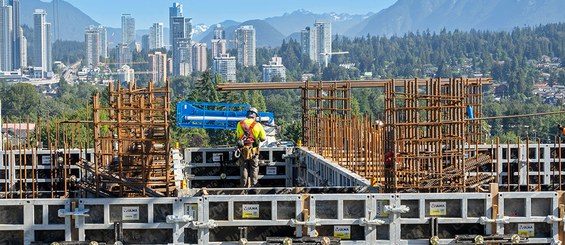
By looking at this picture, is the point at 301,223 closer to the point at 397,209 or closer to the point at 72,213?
the point at 397,209

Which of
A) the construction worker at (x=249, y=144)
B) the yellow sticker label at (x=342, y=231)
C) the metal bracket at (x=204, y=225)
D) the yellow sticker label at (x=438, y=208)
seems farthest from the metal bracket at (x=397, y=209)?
the construction worker at (x=249, y=144)

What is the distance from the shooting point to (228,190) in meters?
21.3

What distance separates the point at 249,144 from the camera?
2634 cm

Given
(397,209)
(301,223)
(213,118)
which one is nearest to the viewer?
(301,223)

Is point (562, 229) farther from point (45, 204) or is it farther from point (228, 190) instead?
point (45, 204)

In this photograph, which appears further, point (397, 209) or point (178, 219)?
point (397, 209)

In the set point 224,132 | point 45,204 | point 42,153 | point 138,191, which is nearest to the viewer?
point 45,204

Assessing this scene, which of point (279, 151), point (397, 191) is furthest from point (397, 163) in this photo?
point (279, 151)

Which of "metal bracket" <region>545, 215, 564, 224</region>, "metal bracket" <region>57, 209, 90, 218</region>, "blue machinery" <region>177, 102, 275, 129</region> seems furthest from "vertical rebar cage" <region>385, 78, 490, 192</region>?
"blue machinery" <region>177, 102, 275, 129</region>

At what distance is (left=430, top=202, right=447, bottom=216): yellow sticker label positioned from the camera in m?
20.4

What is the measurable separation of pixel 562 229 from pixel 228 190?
494cm

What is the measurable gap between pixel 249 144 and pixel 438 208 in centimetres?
665

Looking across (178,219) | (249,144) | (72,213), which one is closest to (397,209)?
(178,219)

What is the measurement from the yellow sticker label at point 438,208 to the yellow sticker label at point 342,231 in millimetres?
1231
